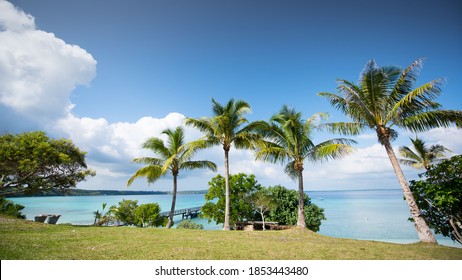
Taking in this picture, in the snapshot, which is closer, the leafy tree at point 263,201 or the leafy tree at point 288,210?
the leafy tree at point 263,201

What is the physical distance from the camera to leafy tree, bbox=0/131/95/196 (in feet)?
35.4

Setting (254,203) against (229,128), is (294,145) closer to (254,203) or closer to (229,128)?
(229,128)

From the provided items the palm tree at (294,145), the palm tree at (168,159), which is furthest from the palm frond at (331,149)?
the palm tree at (168,159)

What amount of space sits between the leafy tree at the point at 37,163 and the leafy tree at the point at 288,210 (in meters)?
18.1

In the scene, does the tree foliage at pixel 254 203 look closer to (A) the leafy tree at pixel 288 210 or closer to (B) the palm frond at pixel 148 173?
(A) the leafy tree at pixel 288 210

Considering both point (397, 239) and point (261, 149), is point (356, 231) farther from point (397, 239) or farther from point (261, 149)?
point (261, 149)

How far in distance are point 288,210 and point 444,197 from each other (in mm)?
17208

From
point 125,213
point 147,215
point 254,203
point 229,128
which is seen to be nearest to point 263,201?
point 254,203

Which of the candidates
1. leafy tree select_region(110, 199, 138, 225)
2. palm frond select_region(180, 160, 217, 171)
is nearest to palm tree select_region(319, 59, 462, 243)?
palm frond select_region(180, 160, 217, 171)

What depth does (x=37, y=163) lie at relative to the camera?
1115 centimetres

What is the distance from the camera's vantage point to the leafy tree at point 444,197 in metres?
7.87

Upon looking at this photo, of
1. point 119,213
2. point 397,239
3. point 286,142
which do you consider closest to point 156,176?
point 286,142

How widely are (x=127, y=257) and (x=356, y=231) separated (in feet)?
134

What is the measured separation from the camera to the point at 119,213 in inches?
1188
